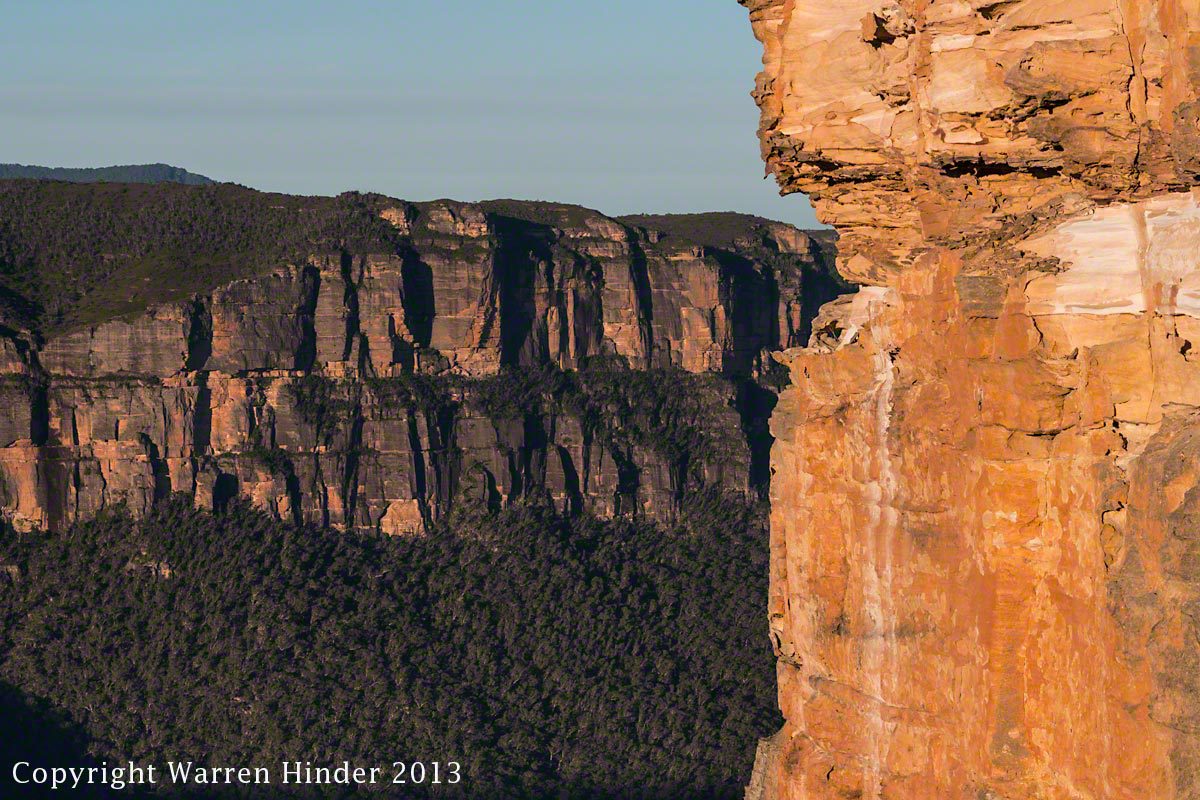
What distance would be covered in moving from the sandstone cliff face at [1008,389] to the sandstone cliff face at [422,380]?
82.3 metres

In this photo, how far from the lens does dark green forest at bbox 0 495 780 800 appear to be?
251 feet

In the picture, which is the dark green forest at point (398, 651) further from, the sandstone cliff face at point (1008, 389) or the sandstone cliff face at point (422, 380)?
the sandstone cliff face at point (1008, 389)

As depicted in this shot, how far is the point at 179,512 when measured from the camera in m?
92.0

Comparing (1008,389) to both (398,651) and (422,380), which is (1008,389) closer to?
(398,651)

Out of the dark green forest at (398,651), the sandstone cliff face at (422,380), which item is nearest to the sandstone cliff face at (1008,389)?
the dark green forest at (398,651)

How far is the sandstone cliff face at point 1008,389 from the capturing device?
965cm

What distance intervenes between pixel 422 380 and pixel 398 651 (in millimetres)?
20107

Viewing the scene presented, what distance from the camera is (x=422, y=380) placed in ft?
334

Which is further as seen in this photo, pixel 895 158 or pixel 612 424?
pixel 612 424

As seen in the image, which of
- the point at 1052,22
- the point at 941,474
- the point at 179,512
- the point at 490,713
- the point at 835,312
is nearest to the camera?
the point at 1052,22

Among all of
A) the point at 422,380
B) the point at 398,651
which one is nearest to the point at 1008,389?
the point at 398,651

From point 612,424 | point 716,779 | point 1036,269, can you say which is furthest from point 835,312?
point 612,424

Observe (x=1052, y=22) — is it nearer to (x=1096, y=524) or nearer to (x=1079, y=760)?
(x=1096, y=524)

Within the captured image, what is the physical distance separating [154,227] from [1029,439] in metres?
102
